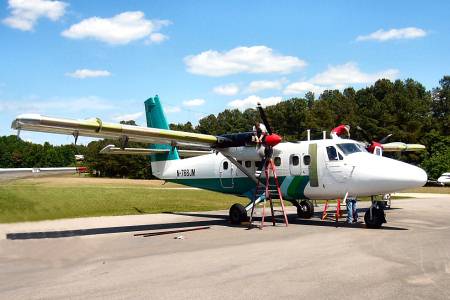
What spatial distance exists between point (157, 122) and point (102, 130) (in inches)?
323

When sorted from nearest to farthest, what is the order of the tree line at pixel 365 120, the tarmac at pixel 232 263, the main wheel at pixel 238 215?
the tarmac at pixel 232 263 < the main wheel at pixel 238 215 < the tree line at pixel 365 120

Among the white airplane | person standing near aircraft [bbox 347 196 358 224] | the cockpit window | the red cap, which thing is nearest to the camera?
the cockpit window

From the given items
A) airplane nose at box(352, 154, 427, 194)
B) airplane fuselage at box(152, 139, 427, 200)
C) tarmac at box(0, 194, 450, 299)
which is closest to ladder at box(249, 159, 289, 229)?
airplane fuselage at box(152, 139, 427, 200)

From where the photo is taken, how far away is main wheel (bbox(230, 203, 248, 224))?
62.0 ft

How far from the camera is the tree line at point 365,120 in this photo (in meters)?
69.7

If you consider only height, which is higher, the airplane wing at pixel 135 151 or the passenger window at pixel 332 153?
the airplane wing at pixel 135 151

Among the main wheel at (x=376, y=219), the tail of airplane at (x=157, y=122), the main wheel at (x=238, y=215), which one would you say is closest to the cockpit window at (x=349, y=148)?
the main wheel at (x=376, y=219)

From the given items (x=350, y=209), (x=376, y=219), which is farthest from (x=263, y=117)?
(x=376, y=219)

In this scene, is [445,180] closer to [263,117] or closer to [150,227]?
[263,117]

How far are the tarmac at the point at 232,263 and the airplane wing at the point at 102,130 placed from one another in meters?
3.73

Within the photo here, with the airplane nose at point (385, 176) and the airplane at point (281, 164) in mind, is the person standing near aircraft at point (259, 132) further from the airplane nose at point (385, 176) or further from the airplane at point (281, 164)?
the airplane nose at point (385, 176)

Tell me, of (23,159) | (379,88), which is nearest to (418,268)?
(379,88)

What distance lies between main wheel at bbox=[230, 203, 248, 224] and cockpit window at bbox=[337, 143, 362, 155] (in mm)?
4855

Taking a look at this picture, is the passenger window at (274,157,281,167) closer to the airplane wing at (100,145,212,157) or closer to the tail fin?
the airplane wing at (100,145,212,157)
